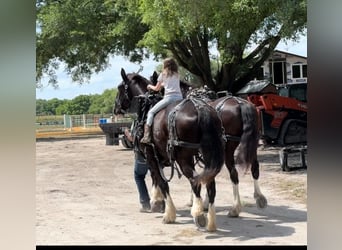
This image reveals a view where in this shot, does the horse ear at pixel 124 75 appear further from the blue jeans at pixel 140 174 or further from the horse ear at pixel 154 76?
the blue jeans at pixel 140 174

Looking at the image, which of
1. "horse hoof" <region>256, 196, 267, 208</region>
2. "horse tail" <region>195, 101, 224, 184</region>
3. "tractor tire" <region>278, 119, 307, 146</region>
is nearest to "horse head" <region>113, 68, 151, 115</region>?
"horse tail" <region>195, 101, 224, 184</region>

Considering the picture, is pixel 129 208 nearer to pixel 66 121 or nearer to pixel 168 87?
pixel 66 121

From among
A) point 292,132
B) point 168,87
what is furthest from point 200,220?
point 292,132

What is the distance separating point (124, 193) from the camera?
15.5ft

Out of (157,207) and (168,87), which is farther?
(157,207)

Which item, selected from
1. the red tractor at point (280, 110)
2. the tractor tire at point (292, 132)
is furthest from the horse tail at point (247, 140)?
the tractor tire at point (292, 132)

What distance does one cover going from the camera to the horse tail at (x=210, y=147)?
3602mm

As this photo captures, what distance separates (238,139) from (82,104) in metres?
1.67

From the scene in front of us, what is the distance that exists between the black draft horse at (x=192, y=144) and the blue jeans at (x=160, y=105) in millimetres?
43

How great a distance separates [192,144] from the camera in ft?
12.1

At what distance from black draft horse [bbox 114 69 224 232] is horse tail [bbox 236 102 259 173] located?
53cm

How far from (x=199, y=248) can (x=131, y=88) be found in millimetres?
1830
